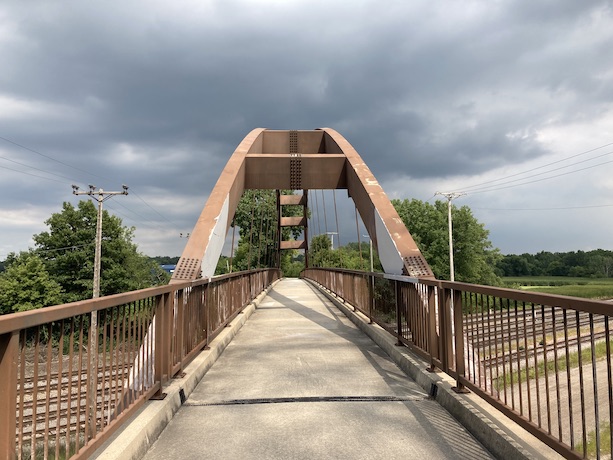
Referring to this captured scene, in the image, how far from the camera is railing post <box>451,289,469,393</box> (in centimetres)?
376

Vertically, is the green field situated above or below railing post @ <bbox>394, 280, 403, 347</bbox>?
below

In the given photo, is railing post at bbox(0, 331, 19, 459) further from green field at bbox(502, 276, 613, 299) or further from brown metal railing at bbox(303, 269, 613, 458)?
green field at bbox(502, 276, 613, 299)

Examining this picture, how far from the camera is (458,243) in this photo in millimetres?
44094

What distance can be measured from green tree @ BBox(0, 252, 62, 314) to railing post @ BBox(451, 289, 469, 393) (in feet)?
129

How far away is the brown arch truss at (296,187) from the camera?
6414mm

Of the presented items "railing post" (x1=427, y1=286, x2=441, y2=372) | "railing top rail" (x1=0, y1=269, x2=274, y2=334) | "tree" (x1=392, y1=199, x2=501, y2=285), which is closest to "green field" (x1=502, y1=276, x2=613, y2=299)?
"tree" (x1=392, y1=199, x2=501, y2=285)

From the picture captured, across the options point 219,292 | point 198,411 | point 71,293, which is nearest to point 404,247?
point 219,292

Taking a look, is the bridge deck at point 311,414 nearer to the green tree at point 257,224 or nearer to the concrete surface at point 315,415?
the concrete surface at point 315,415

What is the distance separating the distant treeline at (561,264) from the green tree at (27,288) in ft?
325

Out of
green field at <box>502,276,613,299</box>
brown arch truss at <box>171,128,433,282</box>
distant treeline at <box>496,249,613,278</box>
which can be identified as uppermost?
brown arch truss at <box>171,128,433,282</box>

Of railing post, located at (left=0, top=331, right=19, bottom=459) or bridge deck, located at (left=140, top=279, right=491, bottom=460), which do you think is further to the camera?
bridge deck, located at (left=140, top=279, right=491, bottom=460)

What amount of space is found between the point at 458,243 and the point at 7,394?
45743 millimetres

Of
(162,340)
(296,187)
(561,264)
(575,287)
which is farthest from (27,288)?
(561,264)

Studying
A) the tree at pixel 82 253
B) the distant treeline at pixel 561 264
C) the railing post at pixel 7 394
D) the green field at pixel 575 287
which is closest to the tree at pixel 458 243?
the green field at pixel 575 287
